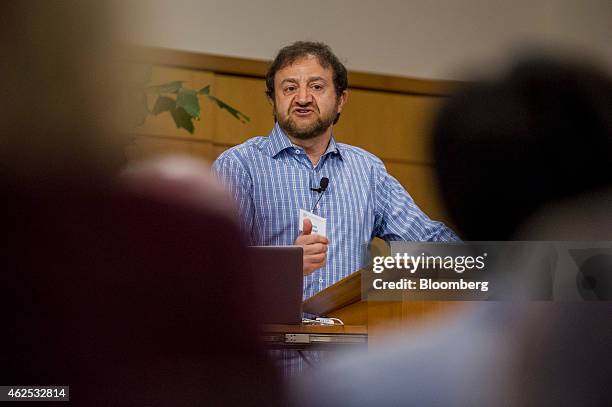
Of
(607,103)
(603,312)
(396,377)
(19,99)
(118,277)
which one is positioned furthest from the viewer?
(607,103)

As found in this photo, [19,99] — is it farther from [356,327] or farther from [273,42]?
[273,42]

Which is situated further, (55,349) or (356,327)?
(356,327)

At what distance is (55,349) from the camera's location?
2.79ft

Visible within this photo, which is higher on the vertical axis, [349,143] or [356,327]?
[349,143]

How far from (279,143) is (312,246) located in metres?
0.29

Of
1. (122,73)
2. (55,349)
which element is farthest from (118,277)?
(122,73)

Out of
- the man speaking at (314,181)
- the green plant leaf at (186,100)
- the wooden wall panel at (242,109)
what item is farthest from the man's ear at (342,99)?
the green plant leaf at (186,100)

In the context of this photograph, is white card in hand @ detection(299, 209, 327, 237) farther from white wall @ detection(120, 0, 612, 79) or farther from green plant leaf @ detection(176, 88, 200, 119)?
green plant leaf @ detection(176, 88, 200, 119)

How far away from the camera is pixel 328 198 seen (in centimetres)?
205

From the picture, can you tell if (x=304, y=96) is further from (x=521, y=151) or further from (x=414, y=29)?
(x=521, y=151)

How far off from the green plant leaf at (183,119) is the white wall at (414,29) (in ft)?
1.78

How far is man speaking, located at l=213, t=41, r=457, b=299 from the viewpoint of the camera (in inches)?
78.1

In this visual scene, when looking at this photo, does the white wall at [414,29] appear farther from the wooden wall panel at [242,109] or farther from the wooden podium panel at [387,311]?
the wooden podium panel at [387,311]

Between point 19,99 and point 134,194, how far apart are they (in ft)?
0.74
